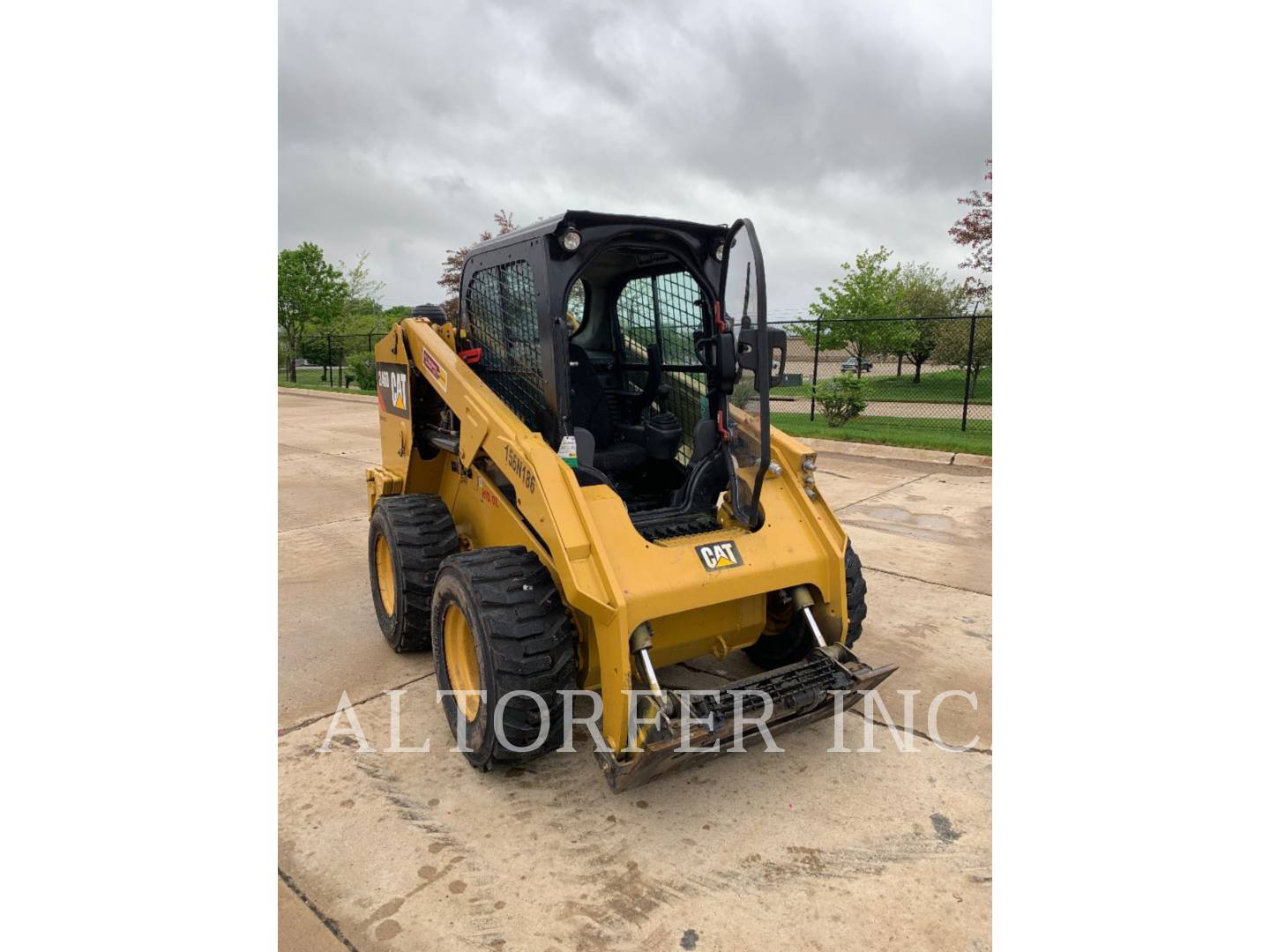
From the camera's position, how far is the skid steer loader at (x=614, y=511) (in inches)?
118

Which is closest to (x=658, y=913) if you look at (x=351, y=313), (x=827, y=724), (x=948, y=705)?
(x=827, y=724)

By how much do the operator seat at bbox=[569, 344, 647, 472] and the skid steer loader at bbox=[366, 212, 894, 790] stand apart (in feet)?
0.04

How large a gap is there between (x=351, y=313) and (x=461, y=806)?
37329 millimetres

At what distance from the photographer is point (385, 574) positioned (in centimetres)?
467

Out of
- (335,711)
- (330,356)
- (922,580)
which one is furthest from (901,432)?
(330,356)

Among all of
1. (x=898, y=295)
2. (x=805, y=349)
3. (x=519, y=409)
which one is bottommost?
(x=519, y=409)

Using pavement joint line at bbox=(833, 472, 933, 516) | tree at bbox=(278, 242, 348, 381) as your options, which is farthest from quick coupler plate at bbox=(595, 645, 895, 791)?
tree at bbox=(278, 242, 348, 381)

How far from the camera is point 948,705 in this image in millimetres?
3791

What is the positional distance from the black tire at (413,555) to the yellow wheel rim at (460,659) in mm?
671

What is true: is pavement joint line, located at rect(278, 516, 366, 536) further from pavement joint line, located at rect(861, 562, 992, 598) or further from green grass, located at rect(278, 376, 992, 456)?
green grass, located at rect(278, 376, 992, 456)

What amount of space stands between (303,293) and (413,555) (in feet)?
90.0

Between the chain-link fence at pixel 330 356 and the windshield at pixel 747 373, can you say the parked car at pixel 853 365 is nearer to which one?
the chain-link fence at pixel 330 356

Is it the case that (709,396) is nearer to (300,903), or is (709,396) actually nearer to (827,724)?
(827,724)

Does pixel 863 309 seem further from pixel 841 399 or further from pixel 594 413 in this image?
pixel 594 413
